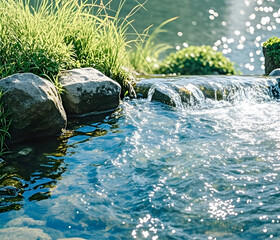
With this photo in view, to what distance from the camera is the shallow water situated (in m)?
3.78

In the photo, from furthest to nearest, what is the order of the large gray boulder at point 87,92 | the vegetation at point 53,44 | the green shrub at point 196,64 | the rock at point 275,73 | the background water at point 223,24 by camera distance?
the background water at point 223,24 < the green shrub at point 196,64 < the rock at point 275,73 < the large gray boulder at point 87,92 < the vegetation at point 53,44

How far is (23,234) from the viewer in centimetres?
361

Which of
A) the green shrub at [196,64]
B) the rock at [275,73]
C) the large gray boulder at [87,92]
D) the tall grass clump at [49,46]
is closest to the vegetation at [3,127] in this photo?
the tall grass clump at [49,46]

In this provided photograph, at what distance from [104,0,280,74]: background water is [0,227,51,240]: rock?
14759 millimetres

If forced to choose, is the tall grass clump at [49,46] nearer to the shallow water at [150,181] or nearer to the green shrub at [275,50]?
the shallow water at [150,181]

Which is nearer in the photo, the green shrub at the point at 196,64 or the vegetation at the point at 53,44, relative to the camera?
the vegetation at the point at 53,44

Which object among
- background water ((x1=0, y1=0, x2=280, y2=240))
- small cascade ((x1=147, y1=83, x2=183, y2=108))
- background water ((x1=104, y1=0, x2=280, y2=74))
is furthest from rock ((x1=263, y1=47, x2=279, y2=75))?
background water ((x1=104, y1=0, x2=280, y2=74))

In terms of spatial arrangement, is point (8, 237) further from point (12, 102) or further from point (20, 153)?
point (12, 102)

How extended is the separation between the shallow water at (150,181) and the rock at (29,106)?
29 centimetres

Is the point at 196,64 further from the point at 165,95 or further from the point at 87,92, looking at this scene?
the point at 87,92

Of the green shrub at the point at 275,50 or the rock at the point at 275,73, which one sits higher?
the green shrub at the point at 275,50

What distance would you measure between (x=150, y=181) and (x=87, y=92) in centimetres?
274

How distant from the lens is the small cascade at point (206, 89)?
26.0 feet

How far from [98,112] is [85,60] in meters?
1.40
